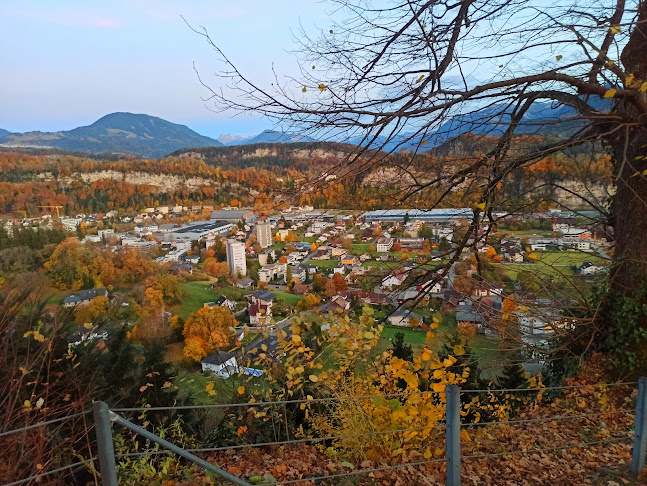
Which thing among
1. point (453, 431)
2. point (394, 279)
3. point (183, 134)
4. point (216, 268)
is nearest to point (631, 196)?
point (394, 279)

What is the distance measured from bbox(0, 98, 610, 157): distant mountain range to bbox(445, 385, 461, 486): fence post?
1682mm

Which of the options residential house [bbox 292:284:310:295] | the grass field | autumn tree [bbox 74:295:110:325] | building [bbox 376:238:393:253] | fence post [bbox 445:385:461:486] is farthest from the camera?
the grass field

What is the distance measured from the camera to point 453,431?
75.0 inches

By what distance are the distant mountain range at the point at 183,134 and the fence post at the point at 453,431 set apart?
168 centimetres

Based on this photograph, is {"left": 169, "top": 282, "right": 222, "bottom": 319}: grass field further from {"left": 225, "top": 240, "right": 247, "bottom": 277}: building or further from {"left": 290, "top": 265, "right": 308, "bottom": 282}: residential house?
{"left": 290, "top": 265, "right": 308, "bottom": 282}: residential house

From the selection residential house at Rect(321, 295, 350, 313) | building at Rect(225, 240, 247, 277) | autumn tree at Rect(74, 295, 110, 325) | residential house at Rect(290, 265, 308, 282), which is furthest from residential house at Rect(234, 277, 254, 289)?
residential house at Rect(321, 295, 350, 313)

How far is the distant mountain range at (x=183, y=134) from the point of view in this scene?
2.89 metres

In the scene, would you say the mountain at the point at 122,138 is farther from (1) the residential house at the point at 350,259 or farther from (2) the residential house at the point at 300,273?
(1) the residential house at the point at 350,259

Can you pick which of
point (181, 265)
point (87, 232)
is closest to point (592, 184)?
point (181, 265)

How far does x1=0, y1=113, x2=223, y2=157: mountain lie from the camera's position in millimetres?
95938

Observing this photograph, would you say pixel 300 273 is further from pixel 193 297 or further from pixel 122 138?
pixel 122 138

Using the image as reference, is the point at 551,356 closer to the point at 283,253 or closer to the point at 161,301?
the point at 161,301

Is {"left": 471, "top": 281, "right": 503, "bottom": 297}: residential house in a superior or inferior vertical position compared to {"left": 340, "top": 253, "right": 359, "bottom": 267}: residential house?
superior

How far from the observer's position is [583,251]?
4.06 metres
